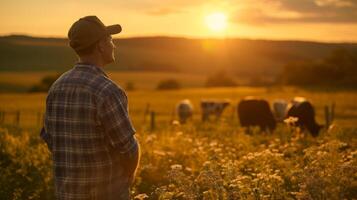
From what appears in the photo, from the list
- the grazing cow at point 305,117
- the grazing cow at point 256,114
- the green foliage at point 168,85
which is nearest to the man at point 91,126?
the grazing cow at point 305,117

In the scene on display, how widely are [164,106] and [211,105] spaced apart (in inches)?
417

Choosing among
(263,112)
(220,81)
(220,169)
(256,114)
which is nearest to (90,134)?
(220,169)

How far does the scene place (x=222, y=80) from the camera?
73812 millimetres

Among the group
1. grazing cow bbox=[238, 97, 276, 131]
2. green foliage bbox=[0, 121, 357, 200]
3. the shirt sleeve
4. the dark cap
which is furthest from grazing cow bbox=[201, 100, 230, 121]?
the shirt sleeve

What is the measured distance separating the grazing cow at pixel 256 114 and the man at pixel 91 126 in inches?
692

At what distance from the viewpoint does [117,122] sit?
14.4 feet

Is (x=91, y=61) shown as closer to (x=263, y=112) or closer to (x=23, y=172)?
(x=23, y=172)

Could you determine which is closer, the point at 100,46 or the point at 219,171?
the point at 100,46

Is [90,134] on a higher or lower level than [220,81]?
higher

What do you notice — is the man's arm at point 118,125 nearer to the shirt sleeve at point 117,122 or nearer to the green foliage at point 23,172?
the shirt sleeve at point 117,122

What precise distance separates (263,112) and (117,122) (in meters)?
18.5

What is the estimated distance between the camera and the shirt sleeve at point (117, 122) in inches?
172

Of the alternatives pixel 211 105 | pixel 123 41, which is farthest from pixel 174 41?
pixel 211 105

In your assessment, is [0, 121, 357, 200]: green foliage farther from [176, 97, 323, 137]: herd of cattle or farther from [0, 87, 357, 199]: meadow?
[176, 97, 323, 137]: herd of cattle
